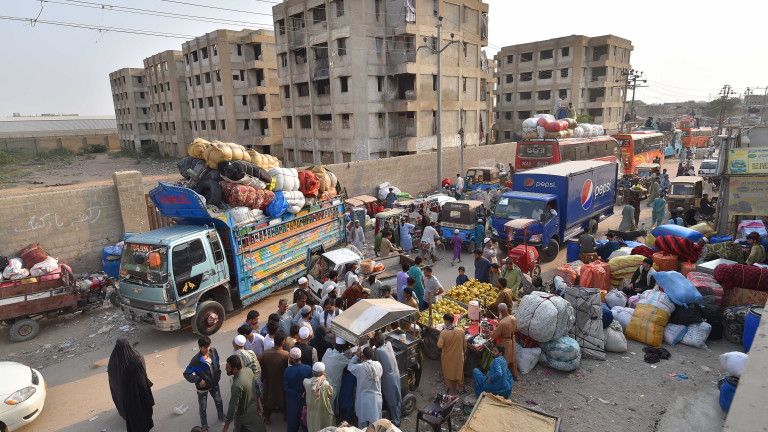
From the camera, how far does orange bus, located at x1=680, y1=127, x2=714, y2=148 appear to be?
4644cm

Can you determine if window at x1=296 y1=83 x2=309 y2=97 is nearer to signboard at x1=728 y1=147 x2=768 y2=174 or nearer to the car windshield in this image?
the car windshield

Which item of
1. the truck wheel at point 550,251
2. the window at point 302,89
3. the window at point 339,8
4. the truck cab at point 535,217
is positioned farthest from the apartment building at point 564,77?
the truck wheel at point 550,251

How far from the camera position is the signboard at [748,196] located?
12219 mm

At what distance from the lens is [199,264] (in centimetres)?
919

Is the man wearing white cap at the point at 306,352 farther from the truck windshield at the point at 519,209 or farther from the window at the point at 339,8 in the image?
the window at the point at 339,8

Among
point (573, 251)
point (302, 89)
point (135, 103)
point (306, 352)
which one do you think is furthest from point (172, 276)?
point (135, 103)

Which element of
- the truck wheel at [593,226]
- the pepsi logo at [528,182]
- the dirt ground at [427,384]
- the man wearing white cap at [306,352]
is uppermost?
the pepsi logo at [528,182]

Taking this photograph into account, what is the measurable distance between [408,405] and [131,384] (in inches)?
161

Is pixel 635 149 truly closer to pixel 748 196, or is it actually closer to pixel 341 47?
pixel 748 196

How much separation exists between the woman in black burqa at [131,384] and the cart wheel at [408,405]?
3798mm

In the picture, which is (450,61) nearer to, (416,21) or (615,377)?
(416,21)

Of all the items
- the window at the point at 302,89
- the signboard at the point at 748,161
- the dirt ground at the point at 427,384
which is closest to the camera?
the dirt ground at the point at 427,384

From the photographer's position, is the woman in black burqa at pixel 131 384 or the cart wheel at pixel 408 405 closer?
the woman in black burqa at pixel 131 384

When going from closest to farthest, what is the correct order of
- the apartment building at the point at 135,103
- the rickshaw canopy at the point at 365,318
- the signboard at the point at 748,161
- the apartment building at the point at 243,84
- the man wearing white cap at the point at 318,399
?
the man wearing white cap at the point at 318,399
the rickshaw canopy at the point at 365,318
the signboard at the point at 748,161
the apartment building at the point at 243,84
the apartment building at the point at 135,103
